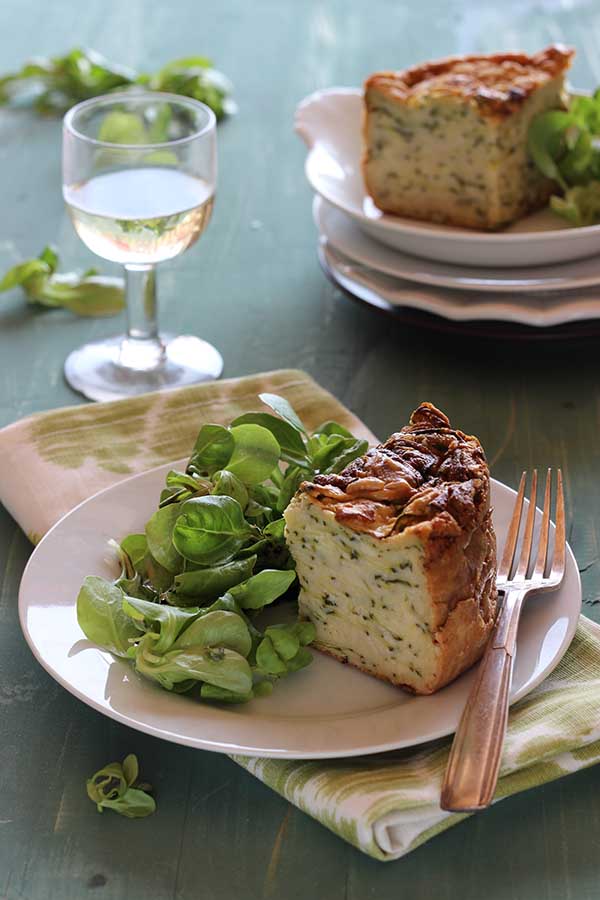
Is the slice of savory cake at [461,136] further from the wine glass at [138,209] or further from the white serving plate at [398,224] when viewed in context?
the wine glass at [138,209]

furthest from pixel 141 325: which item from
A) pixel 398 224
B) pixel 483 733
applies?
pixel 483 733

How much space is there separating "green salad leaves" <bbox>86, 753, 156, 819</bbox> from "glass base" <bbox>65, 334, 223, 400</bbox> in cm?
89

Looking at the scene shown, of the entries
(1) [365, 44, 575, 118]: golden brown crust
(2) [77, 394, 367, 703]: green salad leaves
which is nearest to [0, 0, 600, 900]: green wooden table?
(2) [77, 394, 367, 703]: green salad leaves

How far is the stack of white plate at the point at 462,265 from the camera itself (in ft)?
6.77

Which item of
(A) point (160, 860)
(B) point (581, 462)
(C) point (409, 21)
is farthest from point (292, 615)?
(C) point (409, 21)

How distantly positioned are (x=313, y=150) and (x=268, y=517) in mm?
1152

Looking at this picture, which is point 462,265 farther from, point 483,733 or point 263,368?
point 483,733

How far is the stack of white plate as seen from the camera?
2.06 m

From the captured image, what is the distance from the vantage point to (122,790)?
132cm

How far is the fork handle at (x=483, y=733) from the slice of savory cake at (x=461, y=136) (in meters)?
1.16

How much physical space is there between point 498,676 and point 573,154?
1.33m

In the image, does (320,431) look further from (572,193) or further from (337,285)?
(572,193)

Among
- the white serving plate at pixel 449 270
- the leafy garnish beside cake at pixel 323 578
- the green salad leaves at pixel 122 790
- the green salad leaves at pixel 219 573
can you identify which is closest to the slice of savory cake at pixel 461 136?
the white serving plate at pixel 449 270

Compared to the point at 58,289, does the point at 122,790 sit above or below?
above
